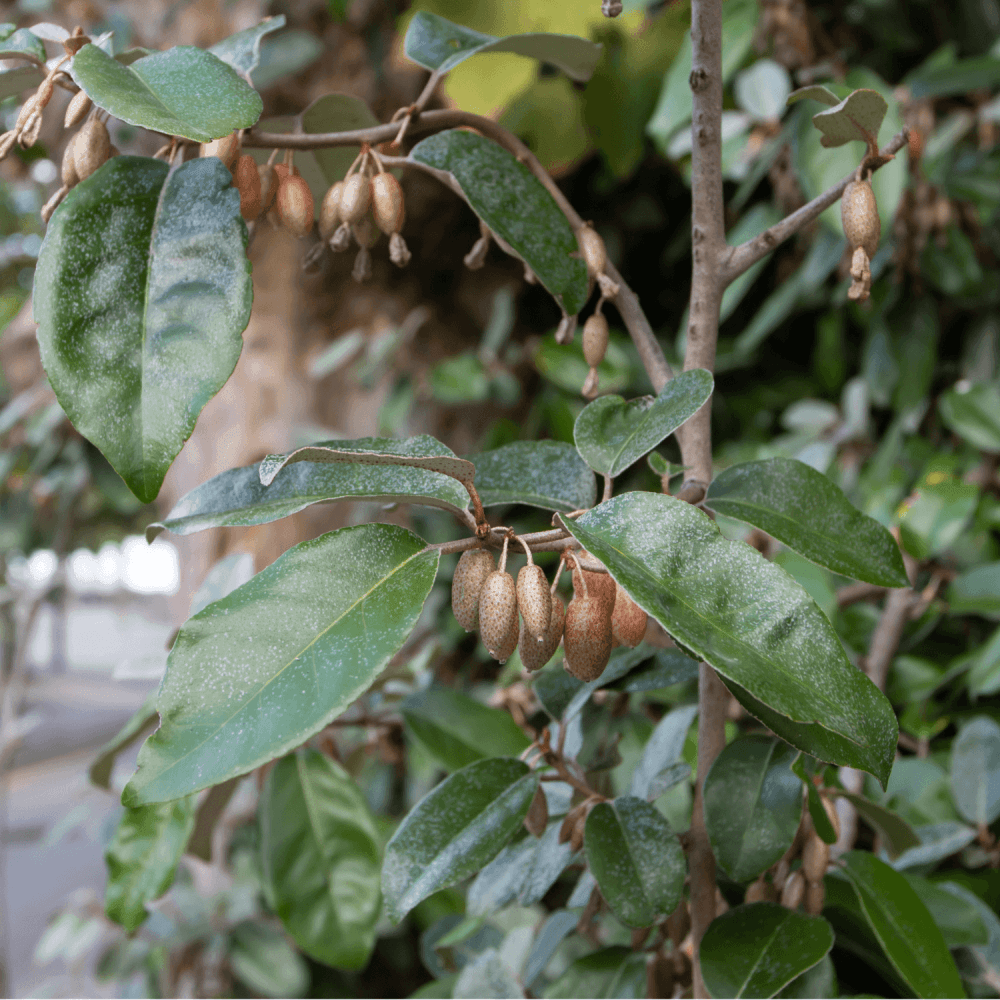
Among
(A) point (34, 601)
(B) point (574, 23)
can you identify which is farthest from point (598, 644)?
(A) point (34, 601)

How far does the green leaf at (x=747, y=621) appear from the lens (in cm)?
24

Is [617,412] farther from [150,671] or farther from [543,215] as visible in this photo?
[150,671]

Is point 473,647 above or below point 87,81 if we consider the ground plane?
below

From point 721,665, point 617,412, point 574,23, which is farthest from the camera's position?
point 574,23

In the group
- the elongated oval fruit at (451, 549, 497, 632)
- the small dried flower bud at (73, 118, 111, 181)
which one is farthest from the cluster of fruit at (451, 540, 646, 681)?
the small dried flower bud at (73, 118, 111, 181)

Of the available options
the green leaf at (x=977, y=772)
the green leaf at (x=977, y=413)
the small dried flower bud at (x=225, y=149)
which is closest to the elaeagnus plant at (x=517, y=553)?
the small dried flower bud at (x=225, y=149)

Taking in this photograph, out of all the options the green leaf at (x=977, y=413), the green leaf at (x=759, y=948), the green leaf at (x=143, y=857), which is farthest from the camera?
the green leaf at (x=977, y=413)

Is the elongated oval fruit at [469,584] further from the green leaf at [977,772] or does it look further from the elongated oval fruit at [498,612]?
the green leaf at [977,772]

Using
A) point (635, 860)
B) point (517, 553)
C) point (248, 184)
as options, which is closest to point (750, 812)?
point (635, 860)

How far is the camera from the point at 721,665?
229 mm

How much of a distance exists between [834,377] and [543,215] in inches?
35.5

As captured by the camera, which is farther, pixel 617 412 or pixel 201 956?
pixel 201 956

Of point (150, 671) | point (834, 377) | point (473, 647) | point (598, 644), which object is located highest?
point (598, 644)

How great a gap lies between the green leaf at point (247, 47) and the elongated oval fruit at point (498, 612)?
275 mm
